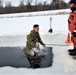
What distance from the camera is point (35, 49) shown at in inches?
362

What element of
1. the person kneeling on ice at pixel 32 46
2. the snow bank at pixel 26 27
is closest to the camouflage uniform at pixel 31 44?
the person kneeling on ice at pixel 32 46

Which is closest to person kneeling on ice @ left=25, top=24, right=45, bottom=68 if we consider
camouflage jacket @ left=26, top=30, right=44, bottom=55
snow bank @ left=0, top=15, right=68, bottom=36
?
camouflage jacket @ left=26, top=30, right=44, bottom=55

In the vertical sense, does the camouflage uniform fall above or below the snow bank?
above

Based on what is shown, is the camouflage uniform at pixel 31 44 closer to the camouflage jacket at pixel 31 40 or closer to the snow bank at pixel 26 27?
the camouflage jacket at pixel 31 40

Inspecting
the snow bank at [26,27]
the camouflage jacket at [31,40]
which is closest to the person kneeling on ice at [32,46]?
the camouflage jacket at [31,40]

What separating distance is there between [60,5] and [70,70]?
77123mm

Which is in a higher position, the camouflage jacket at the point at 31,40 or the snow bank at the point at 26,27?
the camouflage jacket at the point at 31,40

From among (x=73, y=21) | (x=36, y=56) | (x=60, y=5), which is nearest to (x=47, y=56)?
(x=36, y=56)

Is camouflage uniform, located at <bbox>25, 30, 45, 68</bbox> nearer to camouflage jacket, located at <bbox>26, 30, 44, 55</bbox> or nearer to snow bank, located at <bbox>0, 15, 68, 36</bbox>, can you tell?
camouflage jacket, located at <bbox>26, 30, 44, 55</bbox>

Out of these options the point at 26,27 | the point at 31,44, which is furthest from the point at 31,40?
the point at 26,27

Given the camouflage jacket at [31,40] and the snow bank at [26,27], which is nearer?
the camouflage jacket at [31,40]

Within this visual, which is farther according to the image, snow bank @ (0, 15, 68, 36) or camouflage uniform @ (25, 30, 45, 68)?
snow bank @ (0, 15, 68, 36)

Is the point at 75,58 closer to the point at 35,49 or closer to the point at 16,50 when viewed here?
the point at 35,49

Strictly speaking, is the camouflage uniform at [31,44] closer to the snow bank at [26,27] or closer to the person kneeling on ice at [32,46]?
the person kneeling on ice at [32,46]
